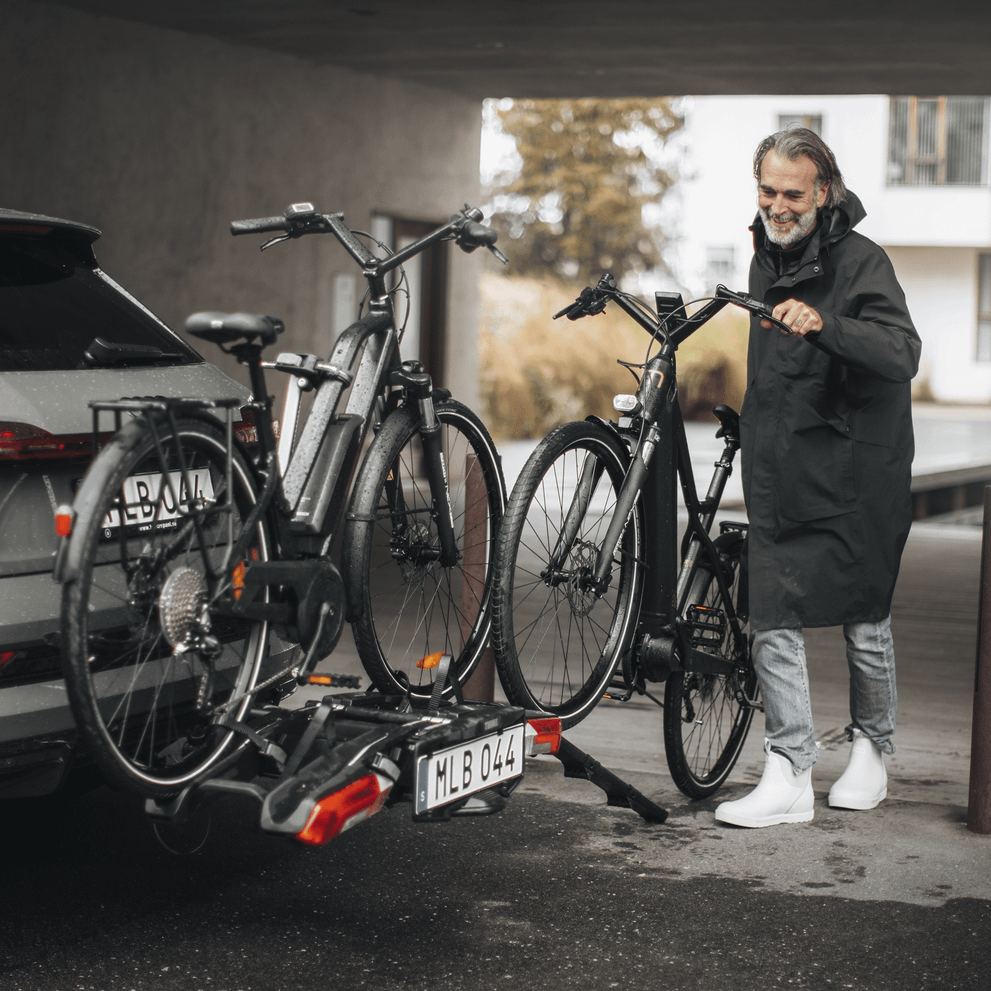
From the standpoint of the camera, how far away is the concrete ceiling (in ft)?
35.2

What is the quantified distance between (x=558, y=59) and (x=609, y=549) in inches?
380

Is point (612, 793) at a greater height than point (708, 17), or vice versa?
point (708, 17)

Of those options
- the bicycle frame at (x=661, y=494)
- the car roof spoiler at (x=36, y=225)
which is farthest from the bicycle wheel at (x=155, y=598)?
the bicycle frame at (x=661, y=494)

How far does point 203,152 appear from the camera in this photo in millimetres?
11992

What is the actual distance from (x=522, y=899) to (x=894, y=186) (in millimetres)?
37097

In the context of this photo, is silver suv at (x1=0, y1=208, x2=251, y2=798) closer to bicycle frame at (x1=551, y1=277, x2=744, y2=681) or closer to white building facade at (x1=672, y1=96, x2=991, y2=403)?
bicycle frame at (x1=551, y1=277, x2=744, y2=681)

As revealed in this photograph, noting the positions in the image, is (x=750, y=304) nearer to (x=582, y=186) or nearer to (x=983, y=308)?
(x=582, y=186)

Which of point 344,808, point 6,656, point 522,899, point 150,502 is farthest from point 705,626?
point 6,656

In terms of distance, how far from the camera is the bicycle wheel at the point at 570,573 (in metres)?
3.93

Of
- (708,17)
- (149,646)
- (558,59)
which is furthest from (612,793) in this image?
(558,59)

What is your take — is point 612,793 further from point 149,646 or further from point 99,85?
point 99,85

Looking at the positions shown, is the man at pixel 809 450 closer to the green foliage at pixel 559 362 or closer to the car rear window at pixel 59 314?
the car rear window at pixel 59 314

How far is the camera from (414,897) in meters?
3.90

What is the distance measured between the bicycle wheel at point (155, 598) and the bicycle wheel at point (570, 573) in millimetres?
800
